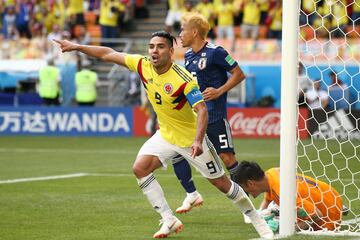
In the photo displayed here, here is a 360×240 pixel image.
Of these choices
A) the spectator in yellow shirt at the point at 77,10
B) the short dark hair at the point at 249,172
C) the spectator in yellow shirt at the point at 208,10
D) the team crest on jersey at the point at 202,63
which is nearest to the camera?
the short dark hair at the point at 249,172

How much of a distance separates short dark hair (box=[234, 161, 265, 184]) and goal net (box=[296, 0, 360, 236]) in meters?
0.53

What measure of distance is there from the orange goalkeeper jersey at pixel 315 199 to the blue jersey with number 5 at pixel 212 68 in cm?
149

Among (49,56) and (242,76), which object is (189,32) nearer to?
(242,76)

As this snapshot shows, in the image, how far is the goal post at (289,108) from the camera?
9.49m

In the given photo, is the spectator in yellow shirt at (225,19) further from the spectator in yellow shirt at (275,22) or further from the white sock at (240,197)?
the white sock at (240,197)

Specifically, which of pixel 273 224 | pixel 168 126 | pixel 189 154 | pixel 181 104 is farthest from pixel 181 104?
pixel 273 224

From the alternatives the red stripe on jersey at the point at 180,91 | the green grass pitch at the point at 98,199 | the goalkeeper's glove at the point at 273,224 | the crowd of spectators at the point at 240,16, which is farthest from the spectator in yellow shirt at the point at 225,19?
the red stripe on jersey at the point at 180,91

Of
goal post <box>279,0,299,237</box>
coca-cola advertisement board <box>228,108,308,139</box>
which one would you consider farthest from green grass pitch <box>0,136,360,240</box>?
coca-cola advertisement board <box>228,108,308,139</box>

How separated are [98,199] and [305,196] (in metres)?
3.91

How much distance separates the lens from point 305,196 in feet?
32.9

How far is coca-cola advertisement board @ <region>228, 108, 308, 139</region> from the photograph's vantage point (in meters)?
25.5

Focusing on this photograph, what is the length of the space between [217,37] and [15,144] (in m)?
Answer: 8.29

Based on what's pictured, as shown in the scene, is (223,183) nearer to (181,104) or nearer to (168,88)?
(181,104)

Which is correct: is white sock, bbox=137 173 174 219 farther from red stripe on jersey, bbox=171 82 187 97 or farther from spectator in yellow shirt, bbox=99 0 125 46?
spectator in yellow shirt, bbox=99 0 125 46
